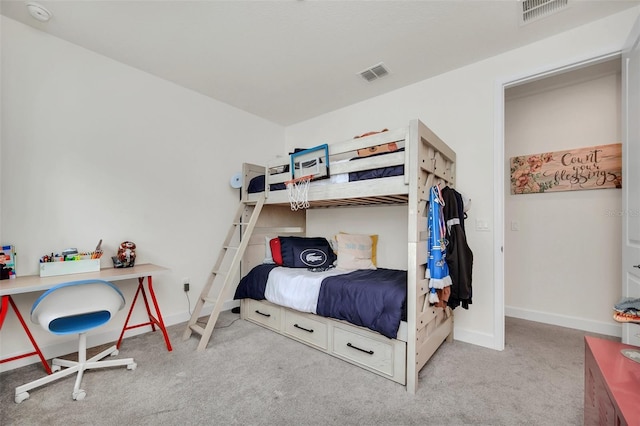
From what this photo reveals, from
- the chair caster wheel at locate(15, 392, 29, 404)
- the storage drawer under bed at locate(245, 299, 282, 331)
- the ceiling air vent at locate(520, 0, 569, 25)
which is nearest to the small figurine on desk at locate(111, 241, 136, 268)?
the chair caster wheel at locate(15, 392, 29, 404)

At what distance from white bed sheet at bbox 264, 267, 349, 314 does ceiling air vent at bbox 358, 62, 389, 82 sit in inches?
80.7

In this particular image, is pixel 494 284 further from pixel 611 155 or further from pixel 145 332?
pixel 145 332

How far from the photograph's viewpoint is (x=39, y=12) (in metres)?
1.98

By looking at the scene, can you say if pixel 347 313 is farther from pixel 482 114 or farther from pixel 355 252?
→ pixel 482 114

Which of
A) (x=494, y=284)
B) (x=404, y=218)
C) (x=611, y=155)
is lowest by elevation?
(x=494, y=284)

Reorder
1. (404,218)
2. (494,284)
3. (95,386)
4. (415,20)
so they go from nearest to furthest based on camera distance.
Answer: (95,386)
(415,20)
(494,284)
(404,218)

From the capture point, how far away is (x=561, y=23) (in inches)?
82.0

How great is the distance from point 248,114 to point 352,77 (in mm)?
1594

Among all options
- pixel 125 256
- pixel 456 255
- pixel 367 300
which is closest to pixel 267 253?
pixel 125 256

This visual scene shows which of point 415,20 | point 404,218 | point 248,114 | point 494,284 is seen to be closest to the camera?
point 415,20

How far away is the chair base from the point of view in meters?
1.67

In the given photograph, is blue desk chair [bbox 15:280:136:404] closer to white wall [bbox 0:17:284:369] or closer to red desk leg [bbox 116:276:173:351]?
red desk leg [bbox 116:276:173:351]

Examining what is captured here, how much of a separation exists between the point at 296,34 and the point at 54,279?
262cm

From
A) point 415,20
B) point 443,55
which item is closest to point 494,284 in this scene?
point 443,55
